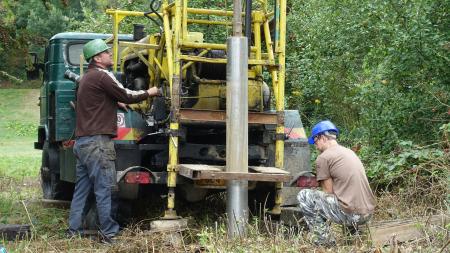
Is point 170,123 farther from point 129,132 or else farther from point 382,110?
point 382,110

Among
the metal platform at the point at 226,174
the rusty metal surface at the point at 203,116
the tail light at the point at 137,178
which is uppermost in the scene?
the rusty metal surface at the point at 203,116

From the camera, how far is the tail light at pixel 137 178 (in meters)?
7.65

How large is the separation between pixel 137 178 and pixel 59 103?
119 inches

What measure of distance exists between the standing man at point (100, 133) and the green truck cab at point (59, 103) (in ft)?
6.17

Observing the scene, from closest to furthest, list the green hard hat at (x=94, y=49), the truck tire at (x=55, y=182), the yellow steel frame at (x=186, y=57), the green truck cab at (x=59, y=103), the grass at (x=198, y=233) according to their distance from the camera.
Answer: the grass at (x=198, y=233) < the yellow steel frame at (x=186, y=57) < the green hard hat at (x=94, y=49) < the green truck cab at (x=59, y=103) < the truck tire at (x=55, y=182)

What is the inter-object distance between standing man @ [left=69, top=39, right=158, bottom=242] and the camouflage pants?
6.18 ft

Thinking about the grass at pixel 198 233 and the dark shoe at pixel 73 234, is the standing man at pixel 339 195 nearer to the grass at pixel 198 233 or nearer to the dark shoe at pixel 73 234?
the grass at pixel 198 233

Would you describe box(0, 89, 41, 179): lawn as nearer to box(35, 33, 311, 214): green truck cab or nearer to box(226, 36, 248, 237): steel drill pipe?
box(35, 33, 311, 214): green truck cab

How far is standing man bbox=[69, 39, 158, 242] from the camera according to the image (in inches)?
305

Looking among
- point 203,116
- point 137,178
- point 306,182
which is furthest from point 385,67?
point 137,178

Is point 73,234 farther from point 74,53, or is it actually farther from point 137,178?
point 74,53

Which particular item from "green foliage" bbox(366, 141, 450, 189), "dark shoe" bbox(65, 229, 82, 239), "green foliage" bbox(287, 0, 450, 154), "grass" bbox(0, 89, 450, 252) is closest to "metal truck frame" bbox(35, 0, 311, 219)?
"grass" bbox(0, 89, 450, 252)

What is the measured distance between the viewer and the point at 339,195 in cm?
695

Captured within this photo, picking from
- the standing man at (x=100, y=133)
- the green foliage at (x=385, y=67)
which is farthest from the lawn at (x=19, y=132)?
the standing man at (x=100, y=133)
